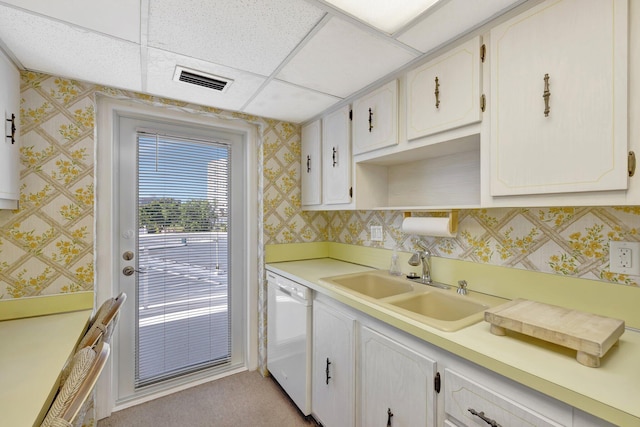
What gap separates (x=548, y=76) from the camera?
100 cm

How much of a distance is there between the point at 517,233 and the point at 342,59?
1.25 meters

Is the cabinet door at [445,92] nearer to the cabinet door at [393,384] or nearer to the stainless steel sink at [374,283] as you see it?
the stainless steel sink at [374,283]

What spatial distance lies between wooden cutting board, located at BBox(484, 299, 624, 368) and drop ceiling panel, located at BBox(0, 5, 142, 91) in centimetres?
198

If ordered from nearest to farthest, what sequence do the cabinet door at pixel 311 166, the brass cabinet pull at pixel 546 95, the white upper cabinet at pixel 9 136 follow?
the brass cabinet pull at pixel 546 95, the white upper cabinet at pixel 9 136, the cabinet door at pixel 311 166

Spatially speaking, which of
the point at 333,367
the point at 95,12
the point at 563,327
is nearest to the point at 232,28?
the point at 95,12

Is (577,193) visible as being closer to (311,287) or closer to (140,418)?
(311,287)

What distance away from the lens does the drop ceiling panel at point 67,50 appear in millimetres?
1204

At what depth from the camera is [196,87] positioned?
180 cm

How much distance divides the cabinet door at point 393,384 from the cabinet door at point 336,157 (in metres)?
1.00

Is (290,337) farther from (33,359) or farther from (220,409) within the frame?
(33,359)

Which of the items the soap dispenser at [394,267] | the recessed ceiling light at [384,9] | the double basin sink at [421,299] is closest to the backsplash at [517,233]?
the soap dispenser at [394,267]

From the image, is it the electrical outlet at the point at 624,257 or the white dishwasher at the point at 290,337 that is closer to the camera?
the electrical outlet at the point at 624,257

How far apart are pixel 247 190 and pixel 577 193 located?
83.4 inches

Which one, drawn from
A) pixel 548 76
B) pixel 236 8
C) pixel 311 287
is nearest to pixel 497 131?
pixel 548 76
